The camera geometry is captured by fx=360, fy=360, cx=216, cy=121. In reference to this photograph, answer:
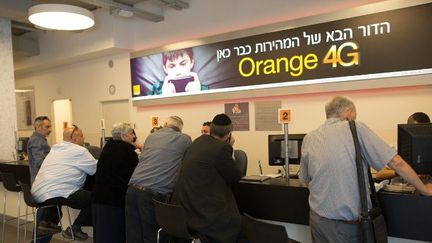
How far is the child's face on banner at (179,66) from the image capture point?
5.34 metres

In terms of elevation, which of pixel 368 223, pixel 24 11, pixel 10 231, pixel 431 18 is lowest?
pixel 10 231

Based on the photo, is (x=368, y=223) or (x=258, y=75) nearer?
(x=368, y=223)

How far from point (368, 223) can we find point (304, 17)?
3031mm

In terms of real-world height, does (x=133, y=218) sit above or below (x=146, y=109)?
below

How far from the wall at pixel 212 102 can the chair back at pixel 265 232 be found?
8.74ft

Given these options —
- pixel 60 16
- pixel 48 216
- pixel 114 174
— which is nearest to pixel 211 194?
pixel 114 174

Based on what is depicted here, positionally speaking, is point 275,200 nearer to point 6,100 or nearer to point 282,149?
point 282,149

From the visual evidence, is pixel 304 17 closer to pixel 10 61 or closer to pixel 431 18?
pixel 431 18

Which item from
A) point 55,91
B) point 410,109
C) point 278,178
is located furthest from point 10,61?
point 410,109

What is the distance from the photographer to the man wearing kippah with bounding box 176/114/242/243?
221 centimetres

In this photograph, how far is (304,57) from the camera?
4270mm

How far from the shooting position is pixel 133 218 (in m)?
2.73

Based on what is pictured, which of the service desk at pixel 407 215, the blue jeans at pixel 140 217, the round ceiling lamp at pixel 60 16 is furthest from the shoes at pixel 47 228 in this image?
the service desk at pixel 407 215

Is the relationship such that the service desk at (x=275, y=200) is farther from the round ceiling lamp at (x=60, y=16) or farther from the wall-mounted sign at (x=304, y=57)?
the round ceiling lamp at (x=60, y=16)
